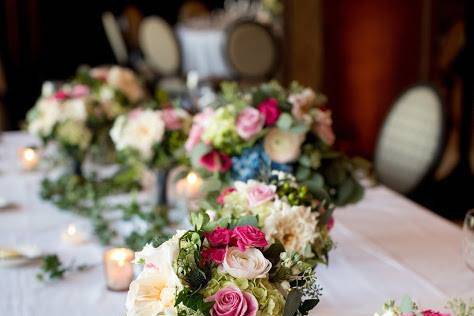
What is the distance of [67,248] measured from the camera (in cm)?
194

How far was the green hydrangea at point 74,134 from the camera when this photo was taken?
240 centimetres

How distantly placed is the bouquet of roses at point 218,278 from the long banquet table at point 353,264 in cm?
45

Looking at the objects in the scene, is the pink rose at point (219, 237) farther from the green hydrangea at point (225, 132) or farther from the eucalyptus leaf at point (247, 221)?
the green hydrangea at point (225, 132)

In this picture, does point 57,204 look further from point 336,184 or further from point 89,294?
point 336,184

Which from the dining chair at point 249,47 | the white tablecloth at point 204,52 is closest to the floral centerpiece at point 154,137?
the dining chair at point 249,47

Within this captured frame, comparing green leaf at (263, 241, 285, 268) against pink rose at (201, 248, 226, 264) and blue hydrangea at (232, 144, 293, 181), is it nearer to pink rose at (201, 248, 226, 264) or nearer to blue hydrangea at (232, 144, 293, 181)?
pink rose at (201, 248, 226, 264)

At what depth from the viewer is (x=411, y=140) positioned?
106 inches

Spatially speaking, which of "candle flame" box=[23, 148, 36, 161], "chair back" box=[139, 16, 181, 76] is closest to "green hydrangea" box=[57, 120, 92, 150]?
"candle flame" box=[23, 148, 36, 161]

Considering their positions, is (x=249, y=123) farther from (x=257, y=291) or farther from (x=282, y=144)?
(x=257, y=291)

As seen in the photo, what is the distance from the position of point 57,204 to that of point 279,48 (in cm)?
358

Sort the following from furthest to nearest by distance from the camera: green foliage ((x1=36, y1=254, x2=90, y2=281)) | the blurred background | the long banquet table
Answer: the blurred background < green foliage ((x1=36, y1=254, x2=90, y2=281)) < the long banquet table

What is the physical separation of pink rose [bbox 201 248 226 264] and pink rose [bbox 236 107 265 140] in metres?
0.67

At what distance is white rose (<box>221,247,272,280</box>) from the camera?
1051 mm

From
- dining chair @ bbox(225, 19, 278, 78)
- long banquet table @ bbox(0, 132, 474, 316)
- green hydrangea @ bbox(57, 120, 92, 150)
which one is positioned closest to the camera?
long banquet table @ bbox(0, 132, 474, 316)
